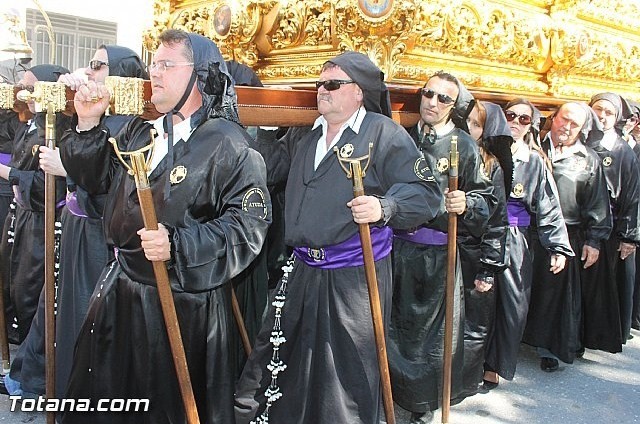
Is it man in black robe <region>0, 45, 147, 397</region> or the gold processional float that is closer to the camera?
man in black robe <region>0, 45, 147, 397</region>

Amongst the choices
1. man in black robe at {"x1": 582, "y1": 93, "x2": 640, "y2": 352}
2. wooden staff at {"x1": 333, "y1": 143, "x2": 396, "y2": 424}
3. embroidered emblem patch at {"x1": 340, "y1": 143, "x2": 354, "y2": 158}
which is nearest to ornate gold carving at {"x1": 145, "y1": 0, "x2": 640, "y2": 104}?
man in black robe at {"x1": 582, "y1": 93, "x2": 640, "y2": 352}

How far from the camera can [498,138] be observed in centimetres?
434

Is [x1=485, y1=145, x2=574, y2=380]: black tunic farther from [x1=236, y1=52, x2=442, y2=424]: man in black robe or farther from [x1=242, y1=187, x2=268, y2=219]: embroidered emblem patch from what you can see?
[x1=242, y1=187, x2=268, y2=219]: embroidered emblem patch

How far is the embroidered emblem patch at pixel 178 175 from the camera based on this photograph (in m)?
2.63

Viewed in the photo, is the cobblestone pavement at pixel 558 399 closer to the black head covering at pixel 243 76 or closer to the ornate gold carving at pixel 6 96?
the ornate gold carving at pixel 6 96

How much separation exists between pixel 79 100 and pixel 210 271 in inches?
39.2

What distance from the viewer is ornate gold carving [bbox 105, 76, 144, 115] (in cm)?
290

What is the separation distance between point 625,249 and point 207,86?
4.19 m

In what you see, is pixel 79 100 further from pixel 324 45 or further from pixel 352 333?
pixel 324 45

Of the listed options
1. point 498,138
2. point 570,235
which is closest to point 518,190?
point 498,138

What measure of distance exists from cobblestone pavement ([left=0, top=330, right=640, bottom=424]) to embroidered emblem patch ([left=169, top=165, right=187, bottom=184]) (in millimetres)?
2001

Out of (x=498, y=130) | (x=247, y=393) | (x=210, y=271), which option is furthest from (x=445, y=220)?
(x=210, y=271)

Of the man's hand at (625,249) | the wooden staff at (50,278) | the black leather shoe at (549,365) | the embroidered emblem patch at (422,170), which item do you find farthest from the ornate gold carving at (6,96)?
the man's hand at (625,249)

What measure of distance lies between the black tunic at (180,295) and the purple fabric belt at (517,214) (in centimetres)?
258
